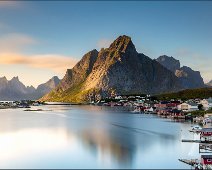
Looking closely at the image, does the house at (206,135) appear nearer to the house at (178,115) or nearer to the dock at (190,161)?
the dock at (190,161)

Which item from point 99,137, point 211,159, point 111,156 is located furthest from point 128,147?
point 211,159

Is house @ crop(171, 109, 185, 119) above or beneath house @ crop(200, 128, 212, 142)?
above

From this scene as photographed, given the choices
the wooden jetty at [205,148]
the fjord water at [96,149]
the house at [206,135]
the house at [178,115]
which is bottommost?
the fjord water at [96,149]

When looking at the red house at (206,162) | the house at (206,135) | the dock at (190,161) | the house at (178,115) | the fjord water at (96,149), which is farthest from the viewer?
the house at (178,115)

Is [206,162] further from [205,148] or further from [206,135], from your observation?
[206,135]

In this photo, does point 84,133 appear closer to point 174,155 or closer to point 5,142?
point 5,142

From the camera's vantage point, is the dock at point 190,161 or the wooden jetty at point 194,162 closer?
the wooden jetty at point 194,162

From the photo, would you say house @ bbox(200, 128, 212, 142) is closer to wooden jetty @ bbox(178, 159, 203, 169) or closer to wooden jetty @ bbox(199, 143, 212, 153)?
wooden jetty @ bbox(199, 143, 212, 153)

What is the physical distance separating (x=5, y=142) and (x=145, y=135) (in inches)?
1177

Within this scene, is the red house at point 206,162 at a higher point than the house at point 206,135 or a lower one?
lower

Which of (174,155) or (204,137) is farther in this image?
(204,137)

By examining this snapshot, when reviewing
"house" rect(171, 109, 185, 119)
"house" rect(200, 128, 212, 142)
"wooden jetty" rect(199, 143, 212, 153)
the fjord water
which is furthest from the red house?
"house" rect(171, 109, 185, 119)

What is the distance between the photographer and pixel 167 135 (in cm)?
7738

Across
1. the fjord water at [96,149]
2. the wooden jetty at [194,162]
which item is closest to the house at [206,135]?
the fjord water at [96,149]
